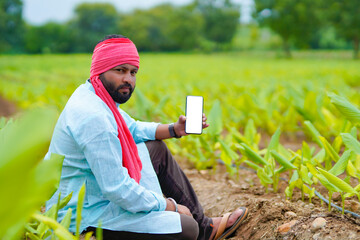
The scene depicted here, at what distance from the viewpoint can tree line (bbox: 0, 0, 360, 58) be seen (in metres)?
30.8

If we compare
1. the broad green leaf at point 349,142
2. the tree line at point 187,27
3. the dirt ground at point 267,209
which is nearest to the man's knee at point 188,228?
the dirt ground at point 267,209

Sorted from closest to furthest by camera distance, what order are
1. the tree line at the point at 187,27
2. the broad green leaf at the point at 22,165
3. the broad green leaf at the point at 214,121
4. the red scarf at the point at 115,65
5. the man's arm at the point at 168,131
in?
the broad green leaf at the point at 22,165 → the red scarf at the point at 115,65 → the man's arm at the point at 168,131 → the broad green leaf at the point at 214,121 → the tree line at the point at 187,27

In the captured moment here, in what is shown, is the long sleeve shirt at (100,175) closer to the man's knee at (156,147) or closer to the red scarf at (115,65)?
the red scarf at (115,65)

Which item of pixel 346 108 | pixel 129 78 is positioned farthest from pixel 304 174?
pixel 129 78

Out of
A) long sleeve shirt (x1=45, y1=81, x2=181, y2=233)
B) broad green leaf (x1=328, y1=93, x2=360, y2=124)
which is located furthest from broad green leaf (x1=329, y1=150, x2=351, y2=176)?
long sleeve shirt (x1=45, y1=81, x2=181, y2=233)

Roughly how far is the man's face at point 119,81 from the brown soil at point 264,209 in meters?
0.93

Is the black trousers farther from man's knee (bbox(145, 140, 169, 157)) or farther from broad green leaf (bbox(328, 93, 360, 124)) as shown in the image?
broad green leaf (bbox(328, 93, 360, 124))

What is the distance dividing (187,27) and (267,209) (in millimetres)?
55333

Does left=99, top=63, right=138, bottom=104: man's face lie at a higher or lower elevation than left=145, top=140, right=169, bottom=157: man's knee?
higher

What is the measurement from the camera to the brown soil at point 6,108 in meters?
6.12

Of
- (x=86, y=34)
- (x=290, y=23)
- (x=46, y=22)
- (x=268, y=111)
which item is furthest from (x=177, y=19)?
(x=268, y=111)

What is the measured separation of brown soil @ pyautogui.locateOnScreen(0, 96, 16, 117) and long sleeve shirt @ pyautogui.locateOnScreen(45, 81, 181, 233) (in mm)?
4724

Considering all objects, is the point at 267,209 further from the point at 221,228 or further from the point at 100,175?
the point at 100,175

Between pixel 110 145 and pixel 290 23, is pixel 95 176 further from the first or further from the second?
pixel 290 23
